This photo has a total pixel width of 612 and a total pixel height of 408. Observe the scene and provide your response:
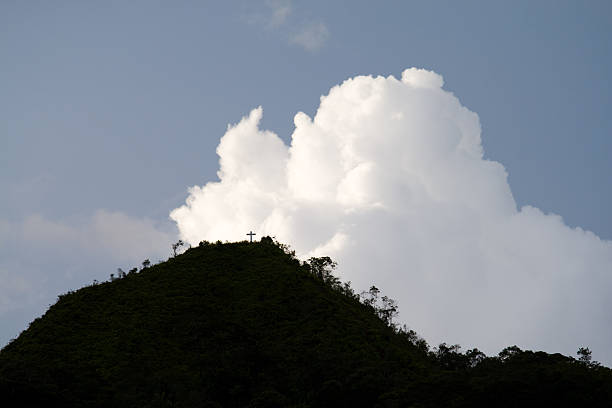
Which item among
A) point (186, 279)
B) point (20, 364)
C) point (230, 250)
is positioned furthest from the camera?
point (230, 250)

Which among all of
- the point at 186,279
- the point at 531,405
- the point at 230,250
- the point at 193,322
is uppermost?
the point at 230,250

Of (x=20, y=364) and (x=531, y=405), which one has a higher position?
(x=20, y=364)

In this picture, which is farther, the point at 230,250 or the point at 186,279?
the point at 230,250

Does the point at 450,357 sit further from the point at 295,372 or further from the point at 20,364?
the point at 20,364

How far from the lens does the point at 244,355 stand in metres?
52.0

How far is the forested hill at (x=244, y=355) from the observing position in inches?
1575

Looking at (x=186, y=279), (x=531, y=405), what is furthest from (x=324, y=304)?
(x=531, y=405)

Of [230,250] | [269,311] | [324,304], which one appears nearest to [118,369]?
[269,311]

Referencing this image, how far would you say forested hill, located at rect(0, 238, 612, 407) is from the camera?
4000 cm

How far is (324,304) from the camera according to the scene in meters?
60.8

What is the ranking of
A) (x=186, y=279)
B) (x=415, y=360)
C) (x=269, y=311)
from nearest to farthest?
(x=415, y=360) → (x=269, y=311) → (x=186, y=279)

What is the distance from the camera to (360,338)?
55.6 metres

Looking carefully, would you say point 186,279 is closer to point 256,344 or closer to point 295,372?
point 256,344

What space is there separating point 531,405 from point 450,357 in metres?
23.7
